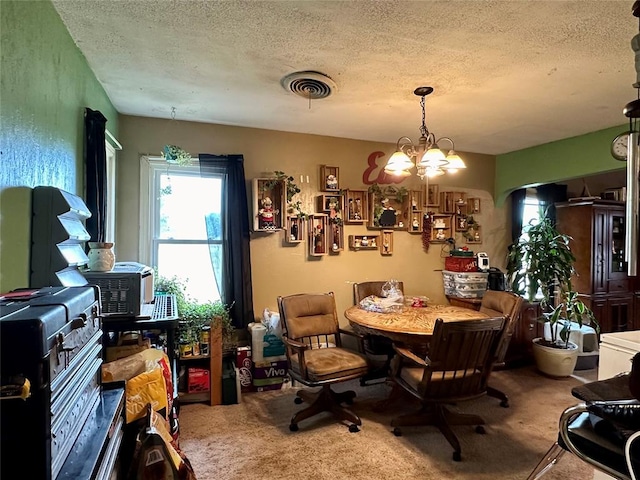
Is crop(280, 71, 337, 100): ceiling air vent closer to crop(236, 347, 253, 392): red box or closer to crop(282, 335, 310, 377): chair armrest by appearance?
crop(282, 335, 310, 377): chair armrest

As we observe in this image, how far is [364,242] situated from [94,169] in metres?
2.60

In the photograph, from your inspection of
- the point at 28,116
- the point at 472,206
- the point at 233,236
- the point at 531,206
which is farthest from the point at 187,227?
the point at 531,206

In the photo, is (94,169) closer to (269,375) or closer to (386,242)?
(269,375)

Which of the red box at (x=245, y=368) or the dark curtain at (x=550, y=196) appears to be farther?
the dark curtain at (x=550, y=196)

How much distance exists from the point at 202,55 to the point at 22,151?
1128 millimetres

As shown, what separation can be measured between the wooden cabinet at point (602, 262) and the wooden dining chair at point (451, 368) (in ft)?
10.00

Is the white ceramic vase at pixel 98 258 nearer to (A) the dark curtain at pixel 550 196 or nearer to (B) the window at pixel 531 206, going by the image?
(B) the window at pixel 531 206

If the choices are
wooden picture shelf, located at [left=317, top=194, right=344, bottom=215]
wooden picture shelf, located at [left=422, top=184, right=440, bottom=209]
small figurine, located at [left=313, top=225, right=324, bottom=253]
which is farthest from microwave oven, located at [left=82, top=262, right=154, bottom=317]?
wooden picture shelf, located at [left=422, top=184, right=440, bottom=209]

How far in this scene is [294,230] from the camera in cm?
365

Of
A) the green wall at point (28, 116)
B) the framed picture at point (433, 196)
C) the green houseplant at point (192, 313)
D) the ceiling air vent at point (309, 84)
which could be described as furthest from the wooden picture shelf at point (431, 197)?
the green wall at point (28, 116)

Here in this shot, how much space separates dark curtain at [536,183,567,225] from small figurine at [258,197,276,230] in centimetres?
375

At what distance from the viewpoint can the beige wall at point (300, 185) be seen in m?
3.20

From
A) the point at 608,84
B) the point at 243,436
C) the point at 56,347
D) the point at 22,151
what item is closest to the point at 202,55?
the point at 22,151

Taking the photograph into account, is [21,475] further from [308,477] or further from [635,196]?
[635,196]
